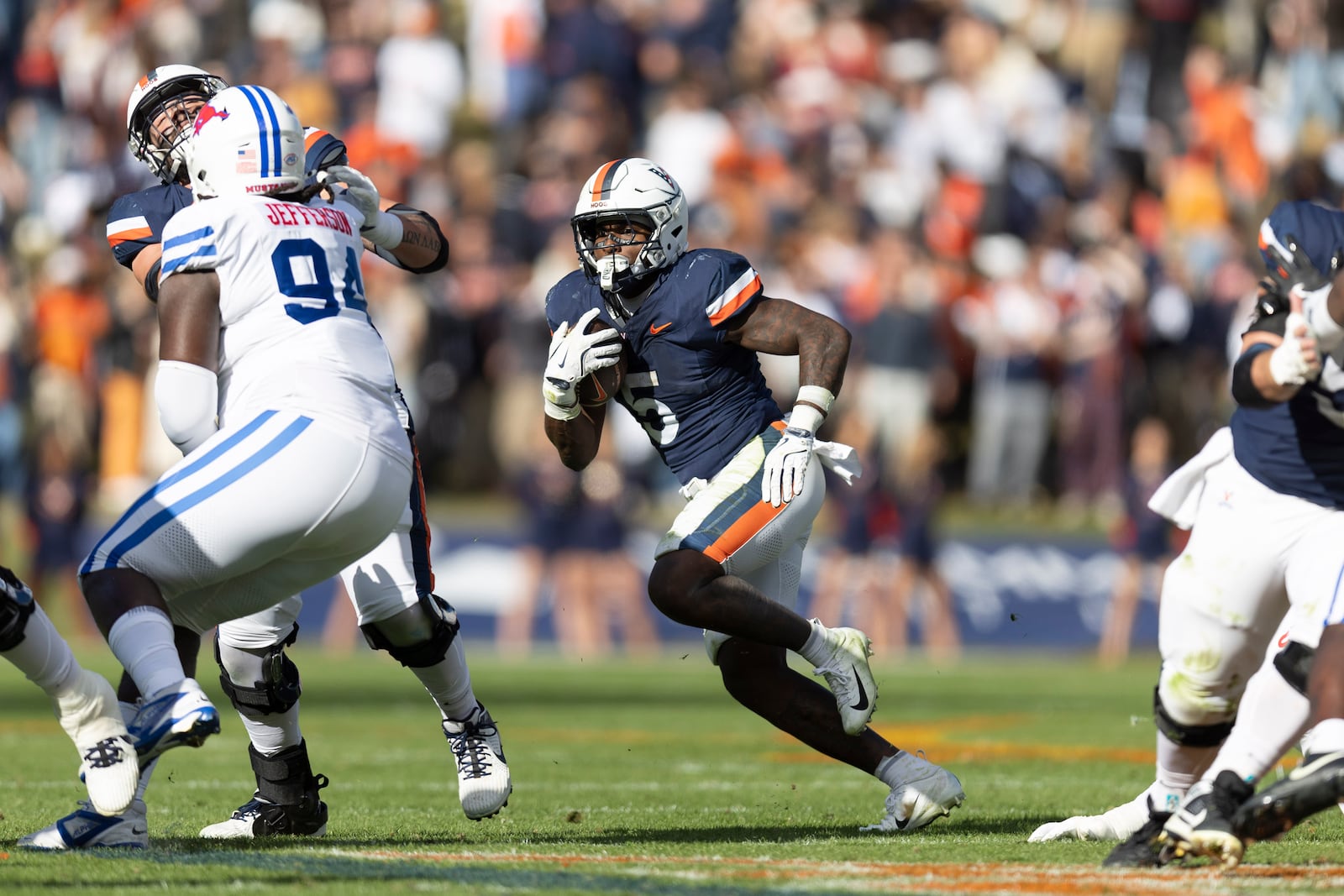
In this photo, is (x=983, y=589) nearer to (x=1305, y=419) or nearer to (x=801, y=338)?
(x=801, y=338)

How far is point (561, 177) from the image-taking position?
16.6 meters

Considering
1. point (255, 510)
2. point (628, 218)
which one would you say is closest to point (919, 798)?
point (628, 218)

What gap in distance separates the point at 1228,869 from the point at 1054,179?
13327mm

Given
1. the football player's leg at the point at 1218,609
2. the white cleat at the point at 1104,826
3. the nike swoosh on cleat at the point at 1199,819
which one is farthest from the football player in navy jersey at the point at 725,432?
the nike swoosh on cleat at the point at 1199,819

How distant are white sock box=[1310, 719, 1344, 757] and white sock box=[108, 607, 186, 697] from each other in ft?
8.84

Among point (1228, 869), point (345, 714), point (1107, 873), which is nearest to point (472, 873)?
point (1107, 873)

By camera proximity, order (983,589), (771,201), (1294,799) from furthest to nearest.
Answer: (771,201) < (983,589) < (1294,799)

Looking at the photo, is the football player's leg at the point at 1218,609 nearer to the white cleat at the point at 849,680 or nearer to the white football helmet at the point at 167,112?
the white cleat at the point at 849,680

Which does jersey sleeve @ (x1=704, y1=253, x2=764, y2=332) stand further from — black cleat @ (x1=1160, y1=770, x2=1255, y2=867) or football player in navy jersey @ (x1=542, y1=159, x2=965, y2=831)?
black cleat @ (x1=1160, y1=770, x2=1255, y2=867)

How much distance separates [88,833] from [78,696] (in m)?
0.54

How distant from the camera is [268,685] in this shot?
598 cm

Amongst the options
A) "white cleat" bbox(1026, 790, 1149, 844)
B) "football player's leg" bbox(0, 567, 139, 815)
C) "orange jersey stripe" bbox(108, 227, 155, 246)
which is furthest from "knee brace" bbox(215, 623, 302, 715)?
"white cleat" bbox(1026, 790, 1149, 844)

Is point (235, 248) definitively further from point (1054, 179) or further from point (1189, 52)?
point (1189, 52)

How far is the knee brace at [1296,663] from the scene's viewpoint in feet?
15.8
